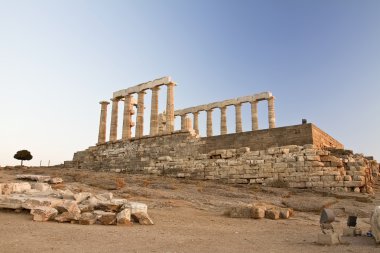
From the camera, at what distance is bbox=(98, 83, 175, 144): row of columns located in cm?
2584

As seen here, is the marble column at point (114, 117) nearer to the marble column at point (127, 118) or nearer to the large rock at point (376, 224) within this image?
the marble column at point (127, 118)

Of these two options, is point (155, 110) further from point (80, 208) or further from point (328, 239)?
point (328, 239)

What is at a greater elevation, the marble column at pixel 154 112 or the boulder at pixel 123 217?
the marble column at pixel 154 112

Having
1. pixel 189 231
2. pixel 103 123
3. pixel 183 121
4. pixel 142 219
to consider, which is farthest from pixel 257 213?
pixel 183 121

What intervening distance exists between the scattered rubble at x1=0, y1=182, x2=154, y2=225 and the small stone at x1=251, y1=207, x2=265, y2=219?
3194mm

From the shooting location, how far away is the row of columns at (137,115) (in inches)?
1017

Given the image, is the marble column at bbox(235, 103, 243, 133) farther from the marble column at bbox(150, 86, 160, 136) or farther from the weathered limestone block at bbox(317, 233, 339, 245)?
the weathered limestone block at bbox(317, 233, 339, 245)

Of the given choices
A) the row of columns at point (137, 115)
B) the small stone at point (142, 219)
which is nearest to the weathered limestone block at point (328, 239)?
→ the small stone at point (142, 219)

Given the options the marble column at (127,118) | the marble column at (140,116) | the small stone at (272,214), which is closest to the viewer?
the small stone at (272,214)

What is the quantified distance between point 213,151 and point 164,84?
377 inches

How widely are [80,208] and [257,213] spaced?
501cm

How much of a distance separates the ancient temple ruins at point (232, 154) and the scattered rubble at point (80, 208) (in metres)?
9.61

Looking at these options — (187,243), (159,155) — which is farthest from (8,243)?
(159,155)

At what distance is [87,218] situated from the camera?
299 inches
